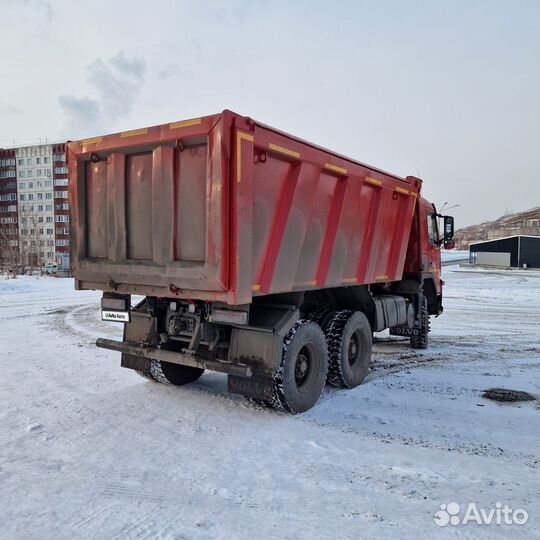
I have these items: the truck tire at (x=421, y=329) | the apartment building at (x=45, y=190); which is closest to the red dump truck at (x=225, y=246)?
the truck tire at (x=421, y=329)

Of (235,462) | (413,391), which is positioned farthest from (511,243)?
(235,462)

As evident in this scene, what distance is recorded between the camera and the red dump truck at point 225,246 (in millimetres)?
4305

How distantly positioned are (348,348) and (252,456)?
2718 millimetres

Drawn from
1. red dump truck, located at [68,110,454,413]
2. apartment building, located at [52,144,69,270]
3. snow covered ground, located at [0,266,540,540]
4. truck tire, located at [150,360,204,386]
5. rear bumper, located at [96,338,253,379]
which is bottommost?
snow covered ground, located at [0,266,540,540]

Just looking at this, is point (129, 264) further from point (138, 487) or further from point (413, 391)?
point (413, 391)

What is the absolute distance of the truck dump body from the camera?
4.27 meters

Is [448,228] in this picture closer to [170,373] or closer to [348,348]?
[348,348]

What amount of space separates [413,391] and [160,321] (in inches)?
135

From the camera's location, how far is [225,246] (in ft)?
13.9

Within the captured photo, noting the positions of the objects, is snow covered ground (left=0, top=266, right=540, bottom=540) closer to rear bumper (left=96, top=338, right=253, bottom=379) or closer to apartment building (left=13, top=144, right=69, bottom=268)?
rear bumper (left=96, top=338, right=253, bottom=379)

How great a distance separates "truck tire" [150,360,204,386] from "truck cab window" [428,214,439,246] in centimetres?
566

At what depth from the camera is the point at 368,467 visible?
3787 mm

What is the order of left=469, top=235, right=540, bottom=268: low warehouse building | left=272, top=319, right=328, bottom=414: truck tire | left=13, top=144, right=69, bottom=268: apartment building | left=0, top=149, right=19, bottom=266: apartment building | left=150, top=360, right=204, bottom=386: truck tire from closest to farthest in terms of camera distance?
left=272, top=319, right=328, bottom=414: truck tire, left=150, top=360, right=204, bottom=386: truck tire, left=469, top=235, right=540, bottom=268: low warehouse building, left=13, top=144, right=69, bottom=268: apartment building, left=0, top=149, right=19, bottom=266: apartment building

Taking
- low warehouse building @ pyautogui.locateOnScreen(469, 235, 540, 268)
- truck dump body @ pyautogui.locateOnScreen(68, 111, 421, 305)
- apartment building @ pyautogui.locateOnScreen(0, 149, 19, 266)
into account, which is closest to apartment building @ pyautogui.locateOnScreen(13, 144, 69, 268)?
apartment building @ pyautogui.locateOnScreen(0, 149, 19, 266)
